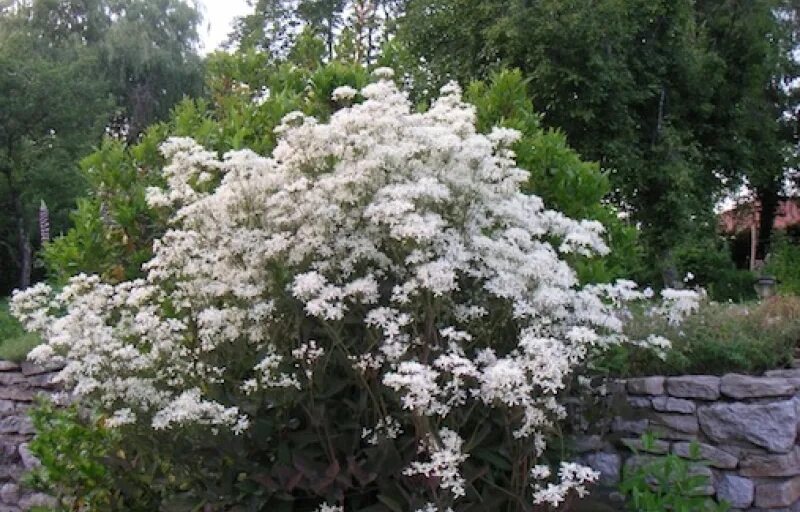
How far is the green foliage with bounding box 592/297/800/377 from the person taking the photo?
3.79 meters

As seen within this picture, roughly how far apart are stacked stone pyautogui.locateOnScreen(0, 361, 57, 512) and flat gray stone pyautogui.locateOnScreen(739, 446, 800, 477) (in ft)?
11.5

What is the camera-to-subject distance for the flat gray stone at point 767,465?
355 cm

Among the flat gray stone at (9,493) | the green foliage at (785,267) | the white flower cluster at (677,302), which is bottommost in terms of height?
the flat gray stone at (9,493)

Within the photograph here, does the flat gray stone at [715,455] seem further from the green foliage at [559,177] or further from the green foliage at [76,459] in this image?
the green foliage at [76,459]

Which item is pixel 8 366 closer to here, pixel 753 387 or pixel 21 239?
pixel 753 387

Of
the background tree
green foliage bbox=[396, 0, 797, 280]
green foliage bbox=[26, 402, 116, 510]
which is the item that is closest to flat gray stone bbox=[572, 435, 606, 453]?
green foliage bbox=[26, 402, 116, 510]

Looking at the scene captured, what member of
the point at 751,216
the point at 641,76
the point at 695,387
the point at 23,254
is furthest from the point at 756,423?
the point at 751,216

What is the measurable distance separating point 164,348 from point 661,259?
34.3ft

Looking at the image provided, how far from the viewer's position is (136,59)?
805 inches

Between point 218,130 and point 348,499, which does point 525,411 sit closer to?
point 348,499

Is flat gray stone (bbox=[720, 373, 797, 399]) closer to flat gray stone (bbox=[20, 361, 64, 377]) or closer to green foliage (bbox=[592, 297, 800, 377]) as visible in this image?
green foliage (bbox=[592, 297, 800, 377])

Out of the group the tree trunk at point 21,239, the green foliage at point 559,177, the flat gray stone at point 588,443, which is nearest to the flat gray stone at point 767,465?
the flat gray stone at point 588,443

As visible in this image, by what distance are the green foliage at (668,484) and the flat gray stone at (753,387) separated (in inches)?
12.2

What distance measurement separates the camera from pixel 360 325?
2.89m
